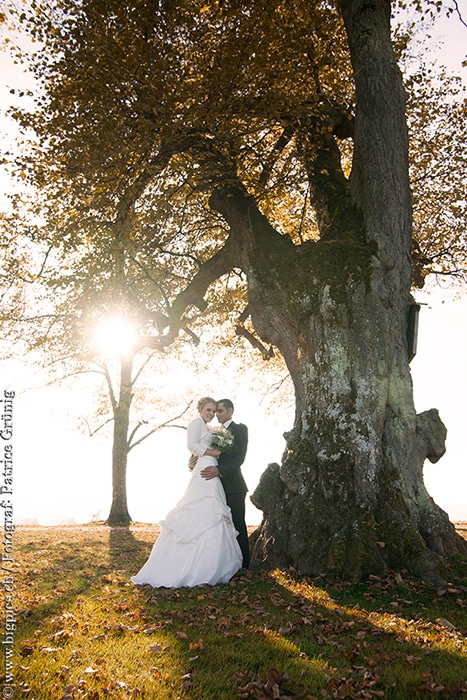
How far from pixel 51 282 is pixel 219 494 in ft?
22.8

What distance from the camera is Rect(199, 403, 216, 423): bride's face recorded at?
1020 centimetres

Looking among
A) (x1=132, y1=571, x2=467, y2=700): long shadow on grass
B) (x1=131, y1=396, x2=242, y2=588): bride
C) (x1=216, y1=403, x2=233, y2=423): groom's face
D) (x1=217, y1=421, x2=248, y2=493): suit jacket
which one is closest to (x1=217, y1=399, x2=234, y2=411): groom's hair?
(x1=216, y1=403, x2=233, y2=423): groom's face

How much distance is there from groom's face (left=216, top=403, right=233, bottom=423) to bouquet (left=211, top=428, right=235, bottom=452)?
561mm

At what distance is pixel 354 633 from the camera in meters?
5.82

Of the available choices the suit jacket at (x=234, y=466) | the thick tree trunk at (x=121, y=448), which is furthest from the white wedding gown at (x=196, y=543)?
the thick tree trunk at (x=121, y=448)

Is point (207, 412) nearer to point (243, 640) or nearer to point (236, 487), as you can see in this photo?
point (236, 487)

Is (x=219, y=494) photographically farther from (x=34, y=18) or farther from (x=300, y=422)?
(x=34, y=18)

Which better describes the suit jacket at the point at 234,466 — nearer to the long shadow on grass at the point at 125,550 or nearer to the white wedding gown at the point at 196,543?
the white wedding gown at the point at 196,543

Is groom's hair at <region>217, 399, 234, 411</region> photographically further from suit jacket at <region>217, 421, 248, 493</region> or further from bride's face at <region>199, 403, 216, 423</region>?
suit jacket at <region>217, 421, 248, 493</region>

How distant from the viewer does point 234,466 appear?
32.5 ft

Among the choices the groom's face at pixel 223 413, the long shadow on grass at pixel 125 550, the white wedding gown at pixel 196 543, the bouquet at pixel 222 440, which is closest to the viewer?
the white wedding gown at pixel 196 543

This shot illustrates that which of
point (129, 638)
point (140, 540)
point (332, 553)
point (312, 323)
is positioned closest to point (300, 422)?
point (312, 323)

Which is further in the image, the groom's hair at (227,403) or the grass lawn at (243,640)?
the groom's hair at (227,403)

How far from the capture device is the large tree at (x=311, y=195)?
927 cm
